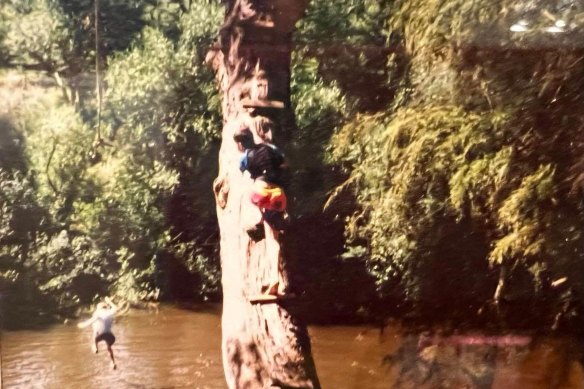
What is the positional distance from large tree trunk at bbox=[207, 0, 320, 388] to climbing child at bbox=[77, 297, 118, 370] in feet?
0.78

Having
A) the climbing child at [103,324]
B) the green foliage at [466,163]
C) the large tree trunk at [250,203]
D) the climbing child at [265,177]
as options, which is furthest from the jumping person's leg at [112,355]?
the green foliage at [466,163]

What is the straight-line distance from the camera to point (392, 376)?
1415 millimetres

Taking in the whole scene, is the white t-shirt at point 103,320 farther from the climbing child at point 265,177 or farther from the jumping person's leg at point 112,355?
the climbing child at point 265,177

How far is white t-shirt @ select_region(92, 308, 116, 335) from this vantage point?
1.37 metres

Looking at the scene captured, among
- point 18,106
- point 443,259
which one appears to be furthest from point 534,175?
point 18,106

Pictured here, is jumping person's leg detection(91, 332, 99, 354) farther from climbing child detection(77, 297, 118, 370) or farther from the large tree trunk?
the large tree trunk

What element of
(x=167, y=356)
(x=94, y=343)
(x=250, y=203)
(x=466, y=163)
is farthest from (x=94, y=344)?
(x=466, y=163)

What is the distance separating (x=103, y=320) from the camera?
4.51 feet

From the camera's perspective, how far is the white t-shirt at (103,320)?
54.0 inches

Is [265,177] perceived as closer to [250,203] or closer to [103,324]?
[250,203]

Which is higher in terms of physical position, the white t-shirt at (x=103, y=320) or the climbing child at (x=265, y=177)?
the climbing child at (x=265, y=177)

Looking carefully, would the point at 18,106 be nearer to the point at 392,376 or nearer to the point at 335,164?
the point at 335,164

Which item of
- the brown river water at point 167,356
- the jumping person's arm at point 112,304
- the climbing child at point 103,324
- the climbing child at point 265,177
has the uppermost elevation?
the climbing child at point 265,177

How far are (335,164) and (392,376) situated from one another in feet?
1.57
